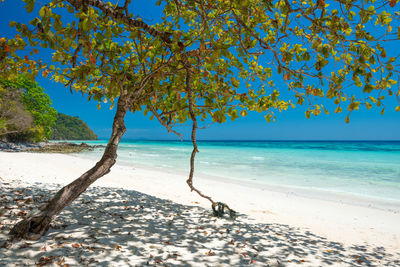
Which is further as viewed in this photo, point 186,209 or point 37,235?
point 186,209

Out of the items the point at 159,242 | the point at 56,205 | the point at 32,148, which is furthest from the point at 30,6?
the point at 32,148

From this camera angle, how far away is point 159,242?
398 cm

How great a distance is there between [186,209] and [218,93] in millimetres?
3245

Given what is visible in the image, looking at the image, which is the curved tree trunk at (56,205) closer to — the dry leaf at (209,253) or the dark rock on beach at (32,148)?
the dry leaf at (209,253)

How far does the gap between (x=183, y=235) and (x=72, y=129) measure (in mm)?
137883

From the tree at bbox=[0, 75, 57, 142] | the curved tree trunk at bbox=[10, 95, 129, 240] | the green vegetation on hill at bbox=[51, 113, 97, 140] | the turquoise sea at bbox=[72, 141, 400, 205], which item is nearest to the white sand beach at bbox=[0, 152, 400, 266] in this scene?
the curved tree trunk at bbox=[10, 95, 129, 240]

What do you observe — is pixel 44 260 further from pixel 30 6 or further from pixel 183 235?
pixel 30 6

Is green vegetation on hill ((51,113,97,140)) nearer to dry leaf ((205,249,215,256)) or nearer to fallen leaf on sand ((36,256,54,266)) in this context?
fallen leaf on sand ((36,256,54,266))

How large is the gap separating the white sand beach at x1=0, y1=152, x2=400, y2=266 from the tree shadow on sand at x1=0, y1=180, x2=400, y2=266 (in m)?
0.01

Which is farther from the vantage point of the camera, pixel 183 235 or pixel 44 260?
pixel 183 235

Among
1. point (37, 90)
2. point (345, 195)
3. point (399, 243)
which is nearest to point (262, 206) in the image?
point (399, 243)

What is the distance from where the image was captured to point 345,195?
37.1 ft

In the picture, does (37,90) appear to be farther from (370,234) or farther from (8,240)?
(370,234)

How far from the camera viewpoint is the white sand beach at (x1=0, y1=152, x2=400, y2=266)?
11.0 feet
